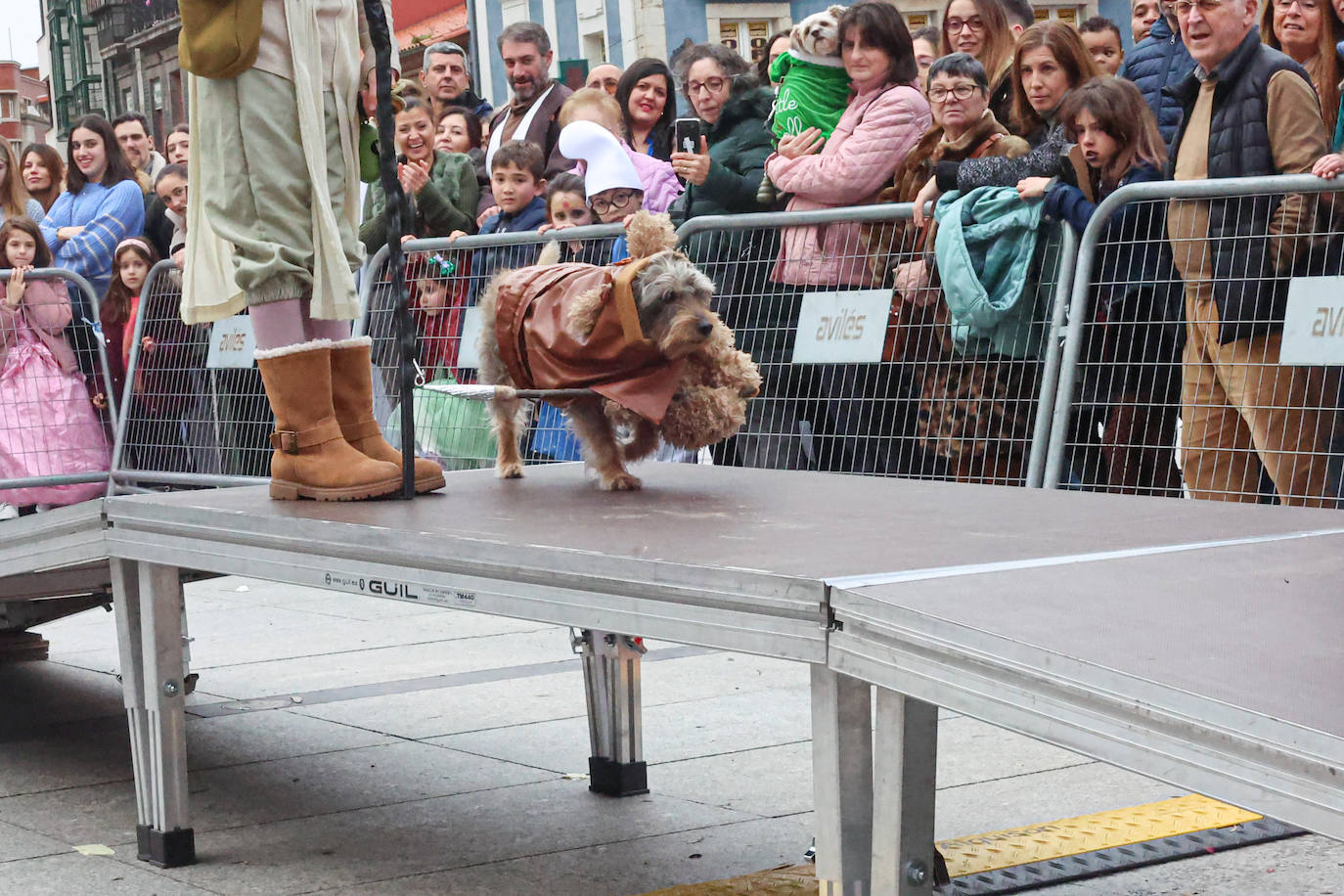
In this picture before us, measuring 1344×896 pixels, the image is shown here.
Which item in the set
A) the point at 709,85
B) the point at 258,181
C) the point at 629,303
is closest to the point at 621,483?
the point at 629,303

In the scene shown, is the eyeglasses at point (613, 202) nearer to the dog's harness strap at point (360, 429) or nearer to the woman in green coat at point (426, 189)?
the woman in green coat at point (426, 189)

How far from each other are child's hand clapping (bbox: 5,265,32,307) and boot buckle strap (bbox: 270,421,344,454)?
498 centimetres

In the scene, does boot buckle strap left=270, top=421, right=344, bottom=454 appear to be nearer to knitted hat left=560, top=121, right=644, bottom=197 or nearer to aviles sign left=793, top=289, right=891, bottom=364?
aviles sign left=793, top=289, right=891, bottom=364

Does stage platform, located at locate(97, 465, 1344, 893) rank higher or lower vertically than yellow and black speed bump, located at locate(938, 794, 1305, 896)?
higher

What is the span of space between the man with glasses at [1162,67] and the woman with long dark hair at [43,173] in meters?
6.83

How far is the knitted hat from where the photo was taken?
23.1 feet

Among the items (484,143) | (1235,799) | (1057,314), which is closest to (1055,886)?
(1235,799)

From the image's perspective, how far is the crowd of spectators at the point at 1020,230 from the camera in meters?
5.05

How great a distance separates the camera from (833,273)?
5977 mm

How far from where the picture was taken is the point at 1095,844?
385 cm

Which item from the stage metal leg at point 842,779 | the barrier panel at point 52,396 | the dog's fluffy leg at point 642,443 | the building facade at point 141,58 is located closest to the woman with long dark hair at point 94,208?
the barrier panel at point 52,396

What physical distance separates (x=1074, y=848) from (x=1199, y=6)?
9.20 ft

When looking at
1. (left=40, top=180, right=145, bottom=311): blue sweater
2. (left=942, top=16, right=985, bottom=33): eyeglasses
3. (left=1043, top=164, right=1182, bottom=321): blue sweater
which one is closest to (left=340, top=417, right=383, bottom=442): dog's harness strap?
(left=1043, top=164, right=1182, bottom=321): blue sweater

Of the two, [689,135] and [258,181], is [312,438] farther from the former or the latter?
[689,135]
